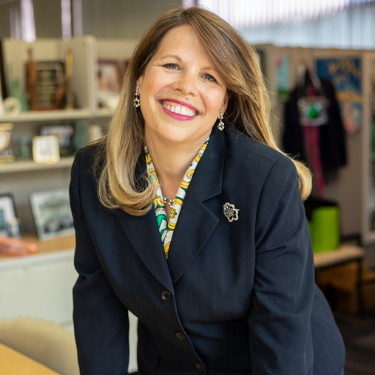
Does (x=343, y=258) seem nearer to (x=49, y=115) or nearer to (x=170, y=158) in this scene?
(x=49, y=115)

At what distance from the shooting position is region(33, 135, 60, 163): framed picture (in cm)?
310

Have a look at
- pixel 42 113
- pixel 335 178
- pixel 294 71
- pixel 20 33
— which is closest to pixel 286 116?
pixel 294 71

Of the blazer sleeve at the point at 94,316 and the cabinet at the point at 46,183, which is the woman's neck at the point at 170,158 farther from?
the cabinet at the point at 46,183

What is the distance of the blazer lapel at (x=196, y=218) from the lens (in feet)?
3.96

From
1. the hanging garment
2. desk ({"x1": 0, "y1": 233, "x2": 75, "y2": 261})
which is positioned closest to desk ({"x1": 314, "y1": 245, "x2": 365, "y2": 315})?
the hanging garment

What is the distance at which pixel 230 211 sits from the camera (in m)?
1.20

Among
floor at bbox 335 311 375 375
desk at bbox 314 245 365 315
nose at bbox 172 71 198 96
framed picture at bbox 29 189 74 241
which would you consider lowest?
floor at bbox 335 311 375 375

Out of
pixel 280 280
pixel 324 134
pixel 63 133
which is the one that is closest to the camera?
A: pixel 280 280

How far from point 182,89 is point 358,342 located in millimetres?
2791

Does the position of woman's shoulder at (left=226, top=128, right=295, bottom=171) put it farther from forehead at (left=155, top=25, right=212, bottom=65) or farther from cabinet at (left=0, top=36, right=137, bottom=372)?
cabinet at (left=0, top=36, right=137, bottom=372)

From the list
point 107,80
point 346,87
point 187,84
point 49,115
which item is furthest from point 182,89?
point 346,87

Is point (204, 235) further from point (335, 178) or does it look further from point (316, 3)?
point (316, 3)

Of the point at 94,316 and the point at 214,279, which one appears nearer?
the point at 214,279

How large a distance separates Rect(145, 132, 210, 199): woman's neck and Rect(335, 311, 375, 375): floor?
2204 mm
